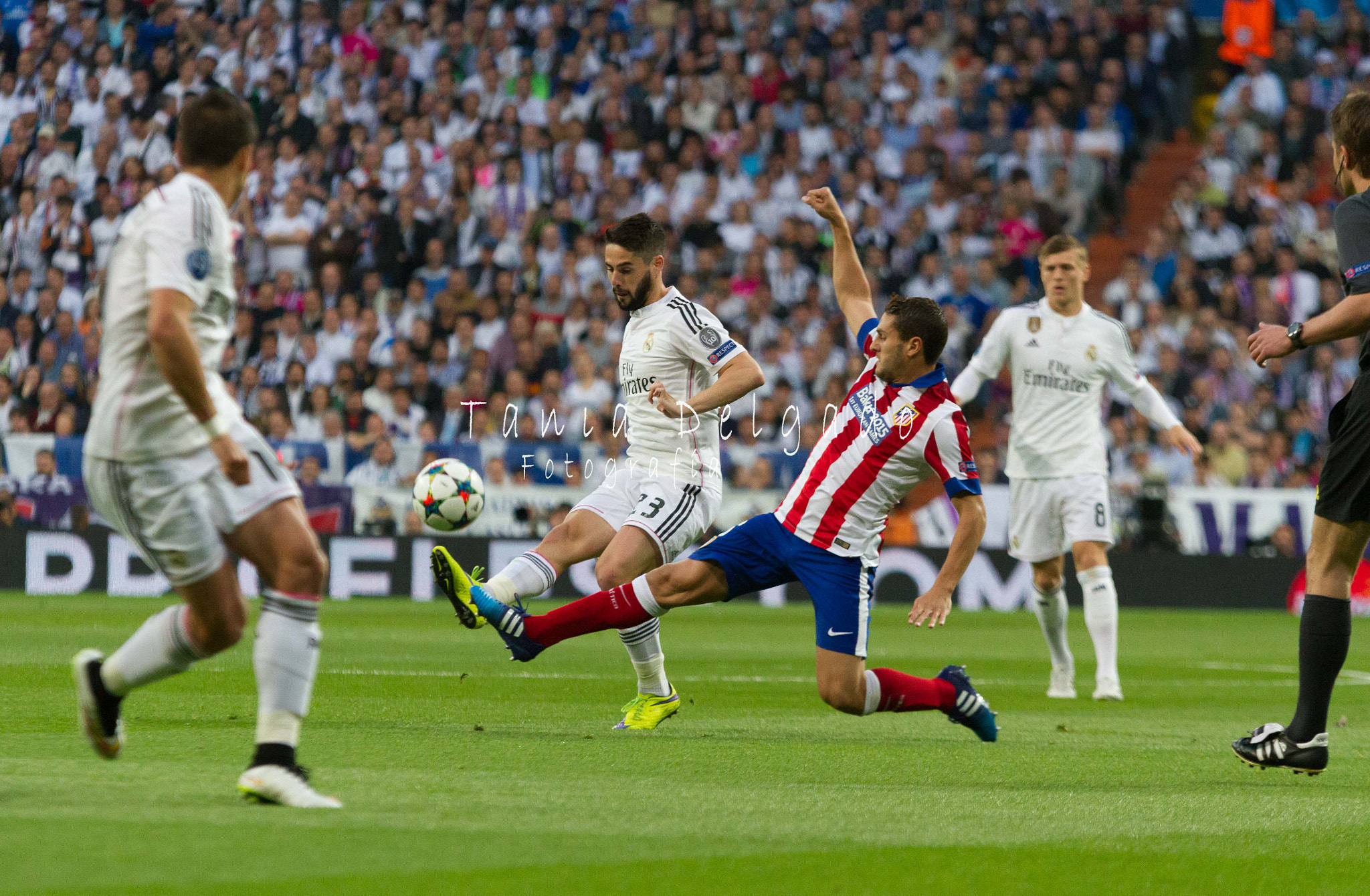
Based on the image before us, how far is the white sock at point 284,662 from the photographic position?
→ 4.62 metres

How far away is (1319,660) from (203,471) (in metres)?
3.80

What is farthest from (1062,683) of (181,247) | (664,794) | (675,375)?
(181,247)

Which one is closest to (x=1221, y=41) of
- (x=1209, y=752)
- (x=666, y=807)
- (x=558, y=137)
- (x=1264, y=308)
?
(x=1264, y=308)

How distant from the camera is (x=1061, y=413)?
10102mm

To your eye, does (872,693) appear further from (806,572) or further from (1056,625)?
(1056,625)

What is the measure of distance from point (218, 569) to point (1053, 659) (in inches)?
236

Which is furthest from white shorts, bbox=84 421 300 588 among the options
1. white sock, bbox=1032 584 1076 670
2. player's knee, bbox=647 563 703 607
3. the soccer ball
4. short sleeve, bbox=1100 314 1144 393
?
short sleeve, bbox=1100 314 1144 393

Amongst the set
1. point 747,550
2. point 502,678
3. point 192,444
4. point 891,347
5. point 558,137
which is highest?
point 558,137

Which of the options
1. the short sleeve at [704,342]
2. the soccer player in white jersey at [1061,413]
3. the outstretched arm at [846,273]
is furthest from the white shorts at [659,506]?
the soccer player in white jersey at [1061,413]

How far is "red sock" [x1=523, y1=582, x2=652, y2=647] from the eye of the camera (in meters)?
7.02

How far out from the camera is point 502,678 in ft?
32.2

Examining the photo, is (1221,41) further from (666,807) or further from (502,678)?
(666,807)

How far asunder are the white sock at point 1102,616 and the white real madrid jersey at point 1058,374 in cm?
63

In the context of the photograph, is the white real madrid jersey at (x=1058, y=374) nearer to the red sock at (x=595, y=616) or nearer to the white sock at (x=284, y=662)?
the red sock at (x=595, y=616)
